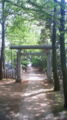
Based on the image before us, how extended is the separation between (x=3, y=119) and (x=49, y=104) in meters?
2.72

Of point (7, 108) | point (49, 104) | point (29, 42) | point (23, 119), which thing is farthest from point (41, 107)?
point (29, 42)

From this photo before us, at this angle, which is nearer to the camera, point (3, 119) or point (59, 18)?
point (3, 119)

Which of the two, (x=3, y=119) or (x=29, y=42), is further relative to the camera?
(x=29, y=42)

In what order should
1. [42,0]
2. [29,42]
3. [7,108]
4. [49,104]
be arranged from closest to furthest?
[42,0] → [7,108] → [49,104] → [29,42]

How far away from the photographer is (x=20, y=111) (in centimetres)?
711

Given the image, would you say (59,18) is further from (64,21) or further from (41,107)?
(41,107)

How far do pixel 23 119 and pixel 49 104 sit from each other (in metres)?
2.44

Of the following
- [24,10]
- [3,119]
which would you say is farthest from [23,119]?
[24,10]

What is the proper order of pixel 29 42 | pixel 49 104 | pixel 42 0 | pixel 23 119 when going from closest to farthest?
pixel 23 119 < pixel 42 0 < pixel 49 104 < pixel 29 42

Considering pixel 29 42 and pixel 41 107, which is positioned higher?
pixel 29 42

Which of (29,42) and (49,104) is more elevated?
(29,42)

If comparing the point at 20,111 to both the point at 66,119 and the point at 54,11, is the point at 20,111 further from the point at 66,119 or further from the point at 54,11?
the point at 54,11

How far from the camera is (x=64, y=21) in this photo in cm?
736

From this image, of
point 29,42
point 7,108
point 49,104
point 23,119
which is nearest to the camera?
point 23,119
